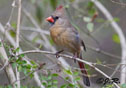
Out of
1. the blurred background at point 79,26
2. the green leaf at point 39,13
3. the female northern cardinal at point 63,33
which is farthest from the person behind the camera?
the green leaf at point 39,13

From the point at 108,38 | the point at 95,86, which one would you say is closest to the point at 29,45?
the point at 95,86

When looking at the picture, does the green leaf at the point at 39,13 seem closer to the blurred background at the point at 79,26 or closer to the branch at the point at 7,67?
the blurred background at the point at 79,26

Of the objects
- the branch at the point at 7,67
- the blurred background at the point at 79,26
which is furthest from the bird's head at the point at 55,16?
the branch at the point at 7,67

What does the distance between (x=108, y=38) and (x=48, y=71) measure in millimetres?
3551

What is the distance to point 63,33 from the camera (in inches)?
142

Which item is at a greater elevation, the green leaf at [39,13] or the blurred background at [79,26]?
the green leaf at [39,13]

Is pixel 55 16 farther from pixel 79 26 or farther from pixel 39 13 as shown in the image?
pixel 79 26

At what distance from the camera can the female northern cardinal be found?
3.56 meters

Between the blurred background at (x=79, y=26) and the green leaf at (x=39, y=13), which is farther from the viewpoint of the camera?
the green leaf at (x=39, y=13)

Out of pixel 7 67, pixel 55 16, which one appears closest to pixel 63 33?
pixel 55 16

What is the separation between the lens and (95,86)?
139 inches

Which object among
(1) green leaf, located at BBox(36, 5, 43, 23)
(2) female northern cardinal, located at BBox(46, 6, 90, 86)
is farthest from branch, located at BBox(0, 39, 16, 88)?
(1) green leaf, located at BBox(36, 5, 43, 23)

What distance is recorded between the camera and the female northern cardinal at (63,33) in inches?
140

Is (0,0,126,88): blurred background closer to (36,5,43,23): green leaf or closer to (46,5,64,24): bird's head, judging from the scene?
(36,5,43,23): green leaf
